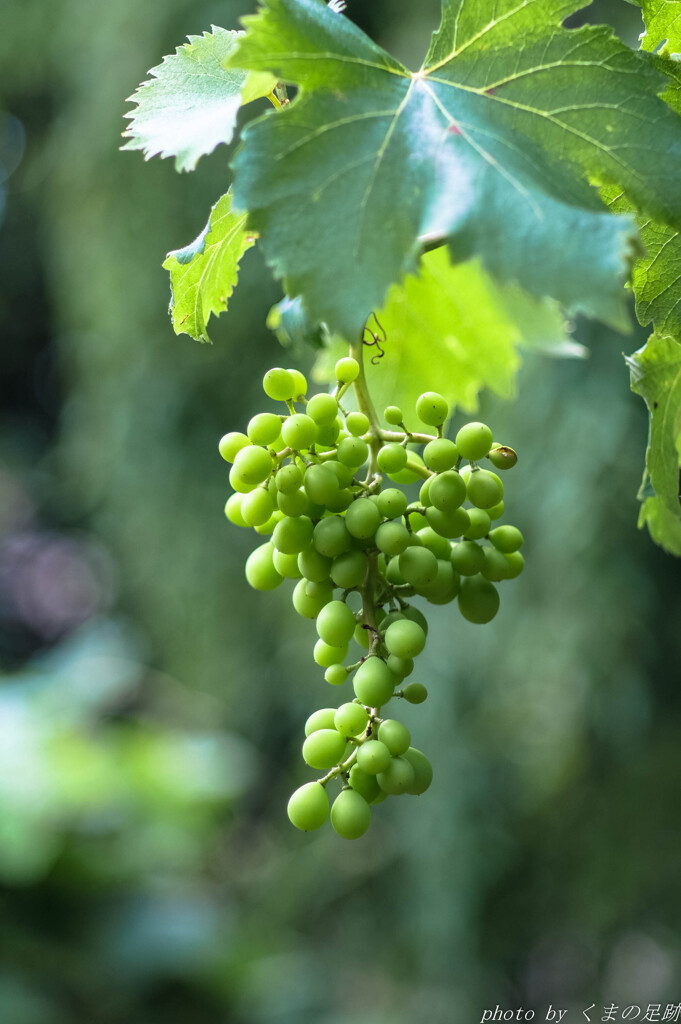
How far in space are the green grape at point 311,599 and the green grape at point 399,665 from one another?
0.03 meters

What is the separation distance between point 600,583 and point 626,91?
129 centimetres

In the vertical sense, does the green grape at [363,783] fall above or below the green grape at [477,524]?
below

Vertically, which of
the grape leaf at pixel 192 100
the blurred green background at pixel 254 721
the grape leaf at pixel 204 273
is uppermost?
the grape leaf at pixel 192 100

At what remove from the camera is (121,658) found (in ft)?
7.23

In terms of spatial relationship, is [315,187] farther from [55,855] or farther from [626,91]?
[55,855]

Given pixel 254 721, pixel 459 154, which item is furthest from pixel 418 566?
pixel 254 721

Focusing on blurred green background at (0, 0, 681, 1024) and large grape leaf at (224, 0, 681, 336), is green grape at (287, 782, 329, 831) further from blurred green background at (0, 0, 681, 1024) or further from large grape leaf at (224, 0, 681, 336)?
blurred green background at (0, 0, 681, 1024)

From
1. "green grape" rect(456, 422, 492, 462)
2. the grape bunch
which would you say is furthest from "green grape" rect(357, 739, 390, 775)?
"green grape" rect(456, 422, 492, 462)

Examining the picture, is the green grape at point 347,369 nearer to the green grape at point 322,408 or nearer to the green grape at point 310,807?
the green grape at point 322,408

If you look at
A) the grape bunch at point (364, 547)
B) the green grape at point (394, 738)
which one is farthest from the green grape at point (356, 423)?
the green grape at point (394, 738)

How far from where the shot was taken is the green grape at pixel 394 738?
0.91ft

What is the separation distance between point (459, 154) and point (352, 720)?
6.9 inches

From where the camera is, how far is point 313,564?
29 centimetres

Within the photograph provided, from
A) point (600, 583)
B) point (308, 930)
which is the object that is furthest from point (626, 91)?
point (308, 930)
